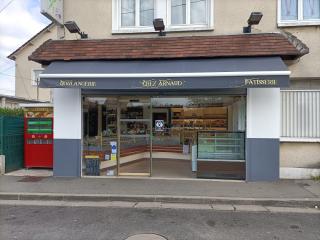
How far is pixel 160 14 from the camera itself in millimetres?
11289

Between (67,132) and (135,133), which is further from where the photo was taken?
(135,133)

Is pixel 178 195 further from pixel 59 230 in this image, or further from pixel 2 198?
pixel 2 198

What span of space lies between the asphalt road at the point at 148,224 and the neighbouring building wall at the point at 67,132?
2947 millimetres

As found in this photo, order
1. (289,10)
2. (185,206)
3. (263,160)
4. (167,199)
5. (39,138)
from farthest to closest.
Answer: (39,138) < (289,10) < (263,160) < (167,199) < (185,206)

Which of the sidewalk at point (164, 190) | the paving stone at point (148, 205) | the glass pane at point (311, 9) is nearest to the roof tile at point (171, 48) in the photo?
the glass pane at point (311, 9)

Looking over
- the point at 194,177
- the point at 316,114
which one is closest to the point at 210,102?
the point at 194,177

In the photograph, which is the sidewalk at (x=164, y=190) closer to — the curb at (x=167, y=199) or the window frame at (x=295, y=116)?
the curb at (x=167, y=199)

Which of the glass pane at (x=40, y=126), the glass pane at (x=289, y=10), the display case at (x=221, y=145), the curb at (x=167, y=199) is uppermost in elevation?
the glass pane at (x=289, y=10)

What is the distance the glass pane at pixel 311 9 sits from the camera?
10734 millimetres

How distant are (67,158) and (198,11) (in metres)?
5.82

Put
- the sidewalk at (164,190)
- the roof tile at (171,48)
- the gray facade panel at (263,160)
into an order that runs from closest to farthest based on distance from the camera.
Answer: the sidewalk at (164,190)
the roof tile at (171,48)
the gray facade panel at (263,160)

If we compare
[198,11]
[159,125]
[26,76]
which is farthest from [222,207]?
[26,76]

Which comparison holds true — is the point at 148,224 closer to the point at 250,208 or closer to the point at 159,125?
the point at 250,208

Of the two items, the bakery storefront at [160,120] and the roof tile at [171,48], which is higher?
the roof tile at [171,48]
